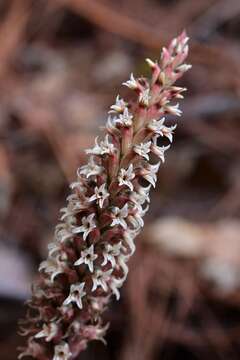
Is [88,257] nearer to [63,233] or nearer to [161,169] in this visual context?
[63,233]

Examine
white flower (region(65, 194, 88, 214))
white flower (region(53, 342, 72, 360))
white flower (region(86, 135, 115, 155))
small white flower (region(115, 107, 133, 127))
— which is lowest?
white flower (region(53, 342, 72, 360))

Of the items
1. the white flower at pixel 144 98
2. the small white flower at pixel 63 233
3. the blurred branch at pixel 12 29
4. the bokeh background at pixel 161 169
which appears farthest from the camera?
the blurred branch at pixel 12 29

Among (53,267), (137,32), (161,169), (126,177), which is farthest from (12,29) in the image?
(126,177)

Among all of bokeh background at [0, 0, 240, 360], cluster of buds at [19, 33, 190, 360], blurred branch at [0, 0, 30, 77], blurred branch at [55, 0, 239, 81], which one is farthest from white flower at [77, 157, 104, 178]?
blurred branch at [0, 0, 30, 77]

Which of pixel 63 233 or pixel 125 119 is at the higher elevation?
pixel 125 119

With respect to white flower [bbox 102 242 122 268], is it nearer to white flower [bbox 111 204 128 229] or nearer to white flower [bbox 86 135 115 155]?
white flower [bbox 111 204 128 229]

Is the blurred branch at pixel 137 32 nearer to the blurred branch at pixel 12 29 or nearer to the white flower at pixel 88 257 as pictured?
the blurred branch at pixel 12 29

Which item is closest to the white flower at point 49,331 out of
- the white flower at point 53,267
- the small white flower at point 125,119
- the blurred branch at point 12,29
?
the white flower at point 53,267

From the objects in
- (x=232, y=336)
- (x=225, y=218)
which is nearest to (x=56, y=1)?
(x=225, y=218)
